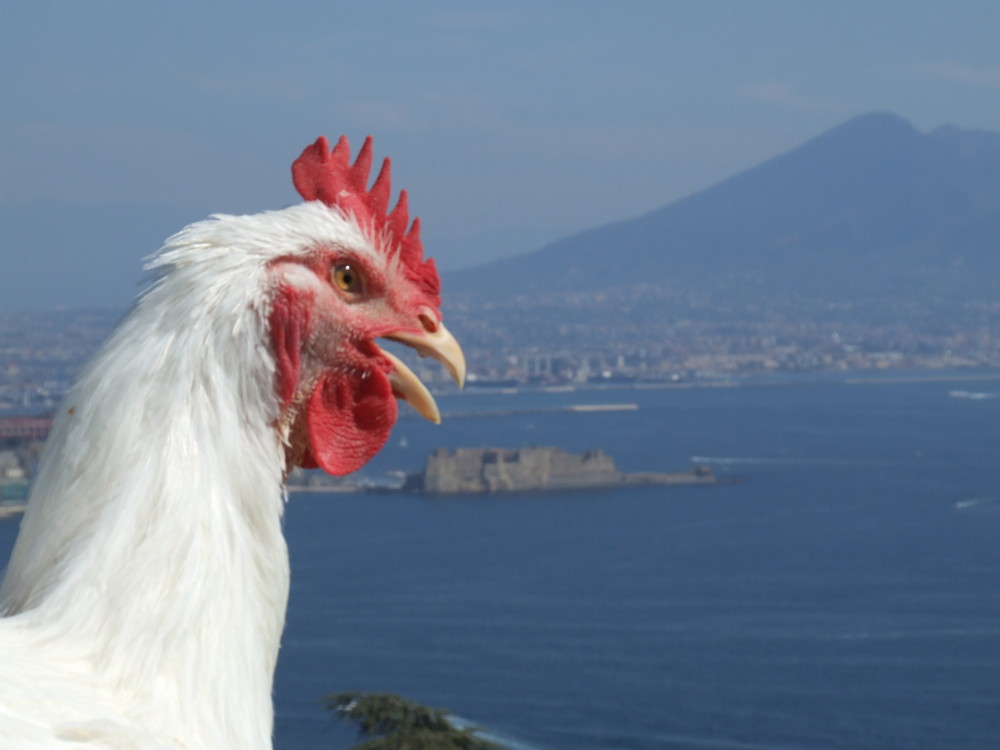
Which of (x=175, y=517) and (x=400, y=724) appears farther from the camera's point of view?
(x=400, y=724)

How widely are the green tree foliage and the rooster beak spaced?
3178 mm

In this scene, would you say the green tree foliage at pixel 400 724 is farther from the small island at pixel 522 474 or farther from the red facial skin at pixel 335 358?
the small island at pixel 522 474

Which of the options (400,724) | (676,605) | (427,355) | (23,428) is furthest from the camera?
(676,605)

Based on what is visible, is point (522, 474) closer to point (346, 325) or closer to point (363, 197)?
point (363, 197)

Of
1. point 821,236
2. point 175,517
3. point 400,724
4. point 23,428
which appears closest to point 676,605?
point 400,724

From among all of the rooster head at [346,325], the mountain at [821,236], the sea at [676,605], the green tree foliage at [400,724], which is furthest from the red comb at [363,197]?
the mountain at [821,236]

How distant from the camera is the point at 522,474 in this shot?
4091 cm

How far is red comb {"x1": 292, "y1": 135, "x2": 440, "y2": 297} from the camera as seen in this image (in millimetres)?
1713

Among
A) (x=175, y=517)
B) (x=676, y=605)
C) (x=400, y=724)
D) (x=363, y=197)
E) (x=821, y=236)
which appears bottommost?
(x=676, y=605)

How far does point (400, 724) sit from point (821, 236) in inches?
5511

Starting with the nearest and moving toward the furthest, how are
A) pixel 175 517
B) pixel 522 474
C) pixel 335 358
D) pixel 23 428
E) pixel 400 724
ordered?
1. pixel 175 517
2. pixel 335 358
3. pixel 23 428
4. pixel 400 724
5. pixel 522 474

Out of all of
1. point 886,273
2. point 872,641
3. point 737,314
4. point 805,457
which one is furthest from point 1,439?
point 886,273

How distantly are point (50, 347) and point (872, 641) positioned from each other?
1934 cm

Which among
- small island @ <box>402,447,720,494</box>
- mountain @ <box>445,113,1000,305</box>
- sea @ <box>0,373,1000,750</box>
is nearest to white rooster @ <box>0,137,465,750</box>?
sea @ <box>0,373,1000,750</box>
